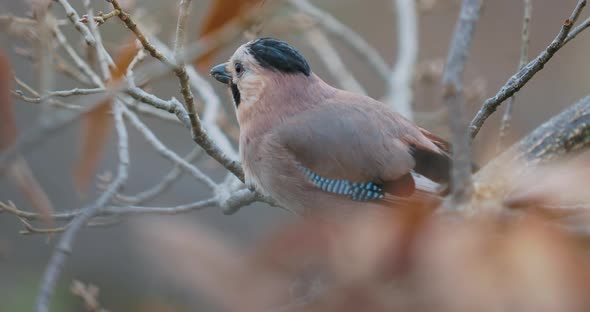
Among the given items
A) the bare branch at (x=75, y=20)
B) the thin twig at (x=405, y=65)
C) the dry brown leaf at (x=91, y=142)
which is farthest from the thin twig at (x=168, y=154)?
the dry brown leaf at (x=91, y=142)

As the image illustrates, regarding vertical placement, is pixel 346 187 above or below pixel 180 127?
below

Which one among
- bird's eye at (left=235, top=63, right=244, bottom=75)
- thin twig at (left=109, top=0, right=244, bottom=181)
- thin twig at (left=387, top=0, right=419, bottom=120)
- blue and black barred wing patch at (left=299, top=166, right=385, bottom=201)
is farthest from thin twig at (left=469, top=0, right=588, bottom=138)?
thin twig at (left=387, top=0, right=419, bottom=120)

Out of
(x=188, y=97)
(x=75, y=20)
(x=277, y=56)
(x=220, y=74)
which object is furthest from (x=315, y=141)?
(x=75, y=20)

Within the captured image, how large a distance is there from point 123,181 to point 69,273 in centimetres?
265

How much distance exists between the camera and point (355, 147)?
165cm

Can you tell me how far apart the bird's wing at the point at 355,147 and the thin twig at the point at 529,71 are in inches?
8.6

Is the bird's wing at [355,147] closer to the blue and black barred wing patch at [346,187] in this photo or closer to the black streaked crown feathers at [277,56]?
the blue and black barred wing patch at [346,187]

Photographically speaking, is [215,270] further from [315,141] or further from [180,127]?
[180,127]

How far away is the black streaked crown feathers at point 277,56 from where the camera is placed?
186 centimetres

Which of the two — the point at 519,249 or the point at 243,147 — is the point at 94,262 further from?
the point at 519,249

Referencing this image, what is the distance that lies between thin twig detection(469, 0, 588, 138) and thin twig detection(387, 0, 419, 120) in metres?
1.08

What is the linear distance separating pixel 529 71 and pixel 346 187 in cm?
51

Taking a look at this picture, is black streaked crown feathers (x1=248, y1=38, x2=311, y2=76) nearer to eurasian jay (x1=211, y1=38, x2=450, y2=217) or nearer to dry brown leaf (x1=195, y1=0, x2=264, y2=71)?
eurasian jay (x1=211, y1=38, x2=450, y2=217)

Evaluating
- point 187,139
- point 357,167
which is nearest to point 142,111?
point 357,167
